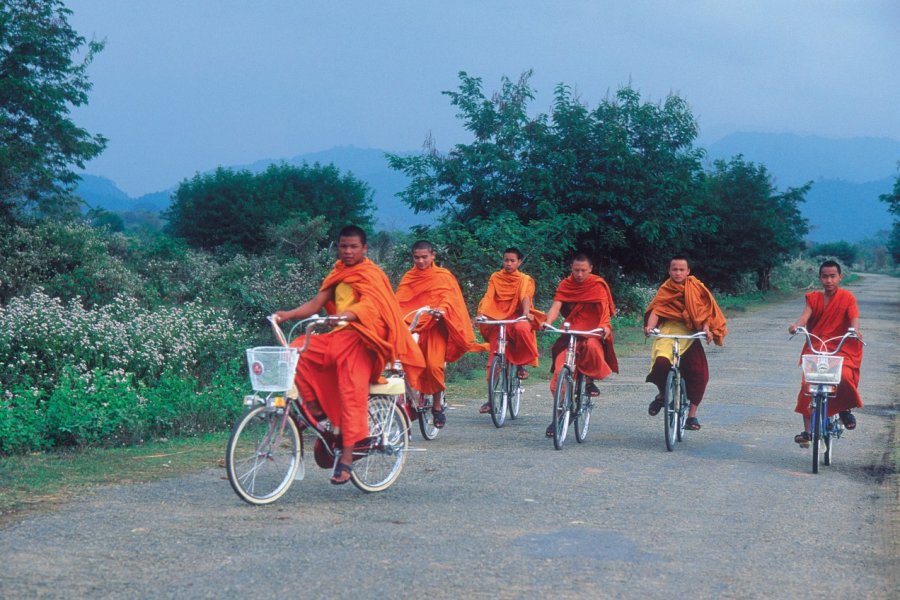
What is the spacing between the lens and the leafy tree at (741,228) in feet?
154

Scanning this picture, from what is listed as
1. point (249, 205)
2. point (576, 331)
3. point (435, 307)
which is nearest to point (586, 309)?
point (576, 331)

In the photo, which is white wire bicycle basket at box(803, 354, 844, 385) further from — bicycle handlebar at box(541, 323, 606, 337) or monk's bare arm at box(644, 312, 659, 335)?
bicycle handlebar at box(541, 323, 606, 337)

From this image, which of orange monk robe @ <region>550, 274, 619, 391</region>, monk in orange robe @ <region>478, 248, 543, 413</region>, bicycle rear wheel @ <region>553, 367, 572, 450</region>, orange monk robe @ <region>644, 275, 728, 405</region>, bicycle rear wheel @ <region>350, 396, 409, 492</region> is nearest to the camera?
bicycle rear wheel @ <region>350, 396, 409, 492</region>

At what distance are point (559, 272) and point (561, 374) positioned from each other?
1378cm

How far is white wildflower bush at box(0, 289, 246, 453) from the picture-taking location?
925cm

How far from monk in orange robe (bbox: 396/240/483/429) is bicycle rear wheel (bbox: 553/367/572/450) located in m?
1.46

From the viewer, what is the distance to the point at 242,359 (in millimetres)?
12938

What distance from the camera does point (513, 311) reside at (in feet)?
38.9

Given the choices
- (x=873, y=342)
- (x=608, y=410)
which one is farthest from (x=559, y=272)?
(x=608, y=410)

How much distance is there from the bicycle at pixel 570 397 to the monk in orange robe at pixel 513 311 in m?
1.30

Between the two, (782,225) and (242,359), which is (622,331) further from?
(782,225)

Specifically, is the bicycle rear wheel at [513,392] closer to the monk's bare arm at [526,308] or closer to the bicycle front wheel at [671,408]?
the monk's bare arm at [526,308]

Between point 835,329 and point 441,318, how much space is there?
388 centimetres

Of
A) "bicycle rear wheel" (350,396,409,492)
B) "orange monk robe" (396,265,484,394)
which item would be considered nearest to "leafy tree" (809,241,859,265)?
"orange monk robe" (396,265,484,394)
